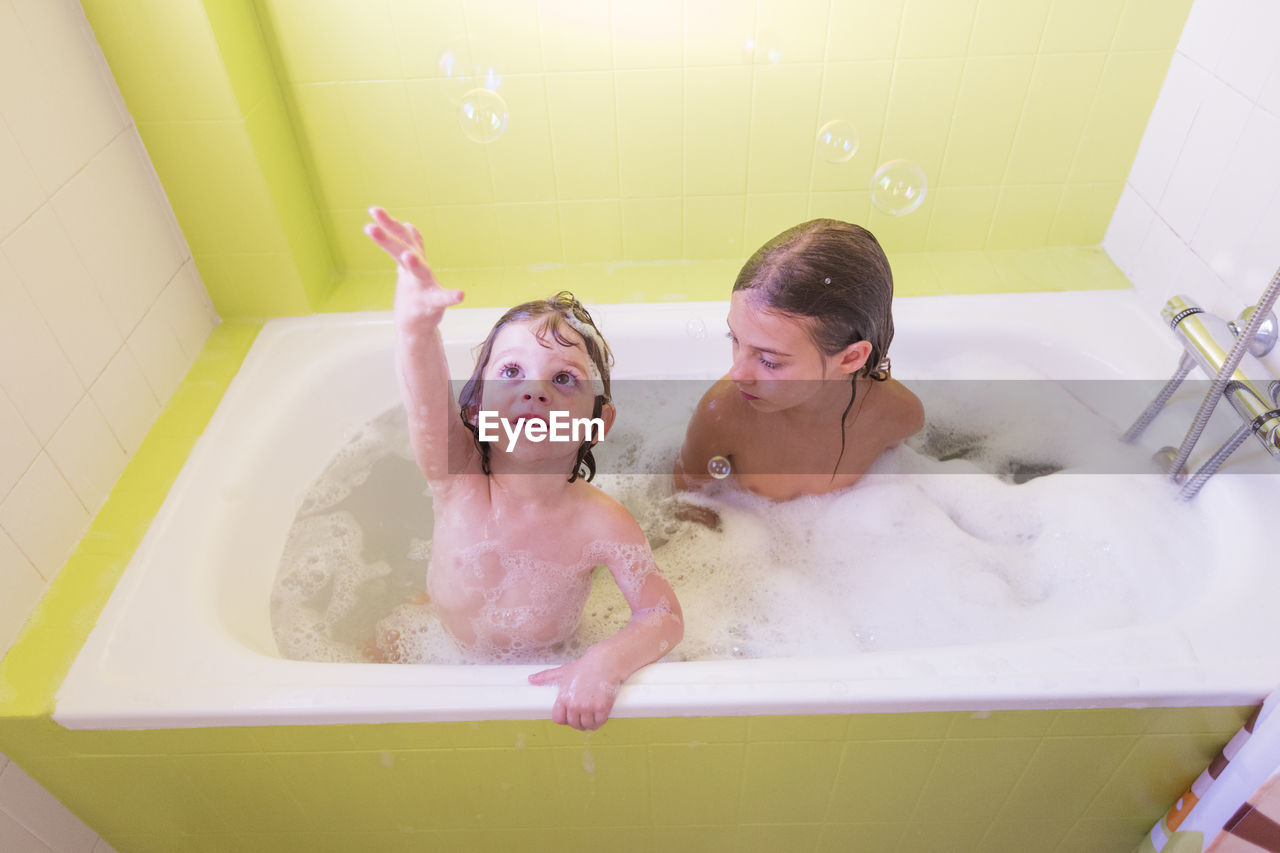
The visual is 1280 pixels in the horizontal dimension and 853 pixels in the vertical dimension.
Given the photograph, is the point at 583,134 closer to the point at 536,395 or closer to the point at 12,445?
the point at 536,395

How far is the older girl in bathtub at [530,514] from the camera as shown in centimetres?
99

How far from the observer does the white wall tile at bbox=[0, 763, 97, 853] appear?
105cm

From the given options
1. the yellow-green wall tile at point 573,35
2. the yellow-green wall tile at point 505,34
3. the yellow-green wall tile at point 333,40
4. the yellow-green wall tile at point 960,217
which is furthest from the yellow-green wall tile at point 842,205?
the yellow-green wall tile at point 333,40

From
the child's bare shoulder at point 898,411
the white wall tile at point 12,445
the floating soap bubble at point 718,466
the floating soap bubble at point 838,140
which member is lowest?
the floating soap bubble at point 718,466

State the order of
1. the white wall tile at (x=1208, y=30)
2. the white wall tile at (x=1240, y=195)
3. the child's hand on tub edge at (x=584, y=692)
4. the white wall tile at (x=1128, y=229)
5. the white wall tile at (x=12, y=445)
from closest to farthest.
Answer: the child's hand on tub edge at (x=584, y=692) < the white wall tile at (x=12, y=445) < the white wall tile at (x=1240, y=195) < the white wall tile at (x=1208, y=30) < the white wall tile at (x=1128, y=229)

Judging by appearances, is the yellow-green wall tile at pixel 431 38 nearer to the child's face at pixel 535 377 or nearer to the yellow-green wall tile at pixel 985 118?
the child's face at pixel 535 377

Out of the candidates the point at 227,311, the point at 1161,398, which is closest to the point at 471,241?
the point at 227,311

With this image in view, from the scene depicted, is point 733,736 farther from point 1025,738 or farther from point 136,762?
point 136,762

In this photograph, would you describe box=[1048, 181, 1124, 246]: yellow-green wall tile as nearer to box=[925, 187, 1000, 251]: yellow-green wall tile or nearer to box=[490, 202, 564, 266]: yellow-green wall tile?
box=[925, 187, 1000, 251]: yellow-green wall tile

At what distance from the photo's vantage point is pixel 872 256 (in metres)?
1.19

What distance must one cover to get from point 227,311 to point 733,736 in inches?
50.0

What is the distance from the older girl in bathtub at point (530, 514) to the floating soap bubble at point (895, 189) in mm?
596

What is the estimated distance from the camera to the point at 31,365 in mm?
1129

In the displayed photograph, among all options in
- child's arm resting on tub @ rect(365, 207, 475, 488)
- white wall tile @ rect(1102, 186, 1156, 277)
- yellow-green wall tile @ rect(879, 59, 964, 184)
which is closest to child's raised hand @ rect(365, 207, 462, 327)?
child's arm resting on tub @ rect(365, 207, 475, 488)
